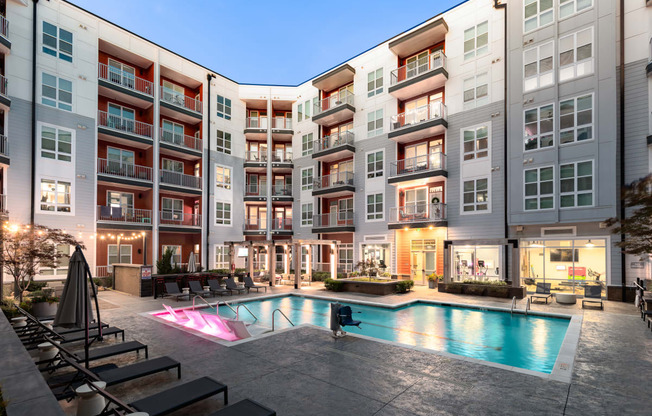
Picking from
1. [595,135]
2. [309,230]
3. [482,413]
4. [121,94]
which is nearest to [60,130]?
[121,94]

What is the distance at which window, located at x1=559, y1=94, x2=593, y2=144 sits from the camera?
670 inches

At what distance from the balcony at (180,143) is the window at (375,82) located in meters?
14.2

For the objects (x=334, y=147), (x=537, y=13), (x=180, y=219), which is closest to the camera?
(x=537, y=13)

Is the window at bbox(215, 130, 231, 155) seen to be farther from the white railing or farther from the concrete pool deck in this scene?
the concrete pool deck

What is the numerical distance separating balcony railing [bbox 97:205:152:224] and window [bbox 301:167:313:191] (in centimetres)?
1249

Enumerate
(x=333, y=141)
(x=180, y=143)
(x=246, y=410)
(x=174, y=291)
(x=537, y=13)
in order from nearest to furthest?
1. (x=246, y=410)
2. (x=174, y=291)
3. (x=537, y=13)
4. (x=180, y=143)
5. (x=333, y=141)

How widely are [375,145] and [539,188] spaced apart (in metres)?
11.4

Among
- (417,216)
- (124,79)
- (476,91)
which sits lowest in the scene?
(417,216)

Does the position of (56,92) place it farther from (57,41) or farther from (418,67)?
(418,67)

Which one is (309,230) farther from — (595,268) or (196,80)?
(595,268)

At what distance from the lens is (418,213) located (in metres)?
22.4

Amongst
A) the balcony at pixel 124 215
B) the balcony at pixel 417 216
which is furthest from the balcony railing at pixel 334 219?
the balcony at pixel 124 215

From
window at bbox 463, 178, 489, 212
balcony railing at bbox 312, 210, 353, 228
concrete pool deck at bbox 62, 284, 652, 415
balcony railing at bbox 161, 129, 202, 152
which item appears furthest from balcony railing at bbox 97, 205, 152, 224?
window at bbox 463, 178, 489, 212

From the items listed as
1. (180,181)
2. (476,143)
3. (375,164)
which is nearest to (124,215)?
(180,181)
